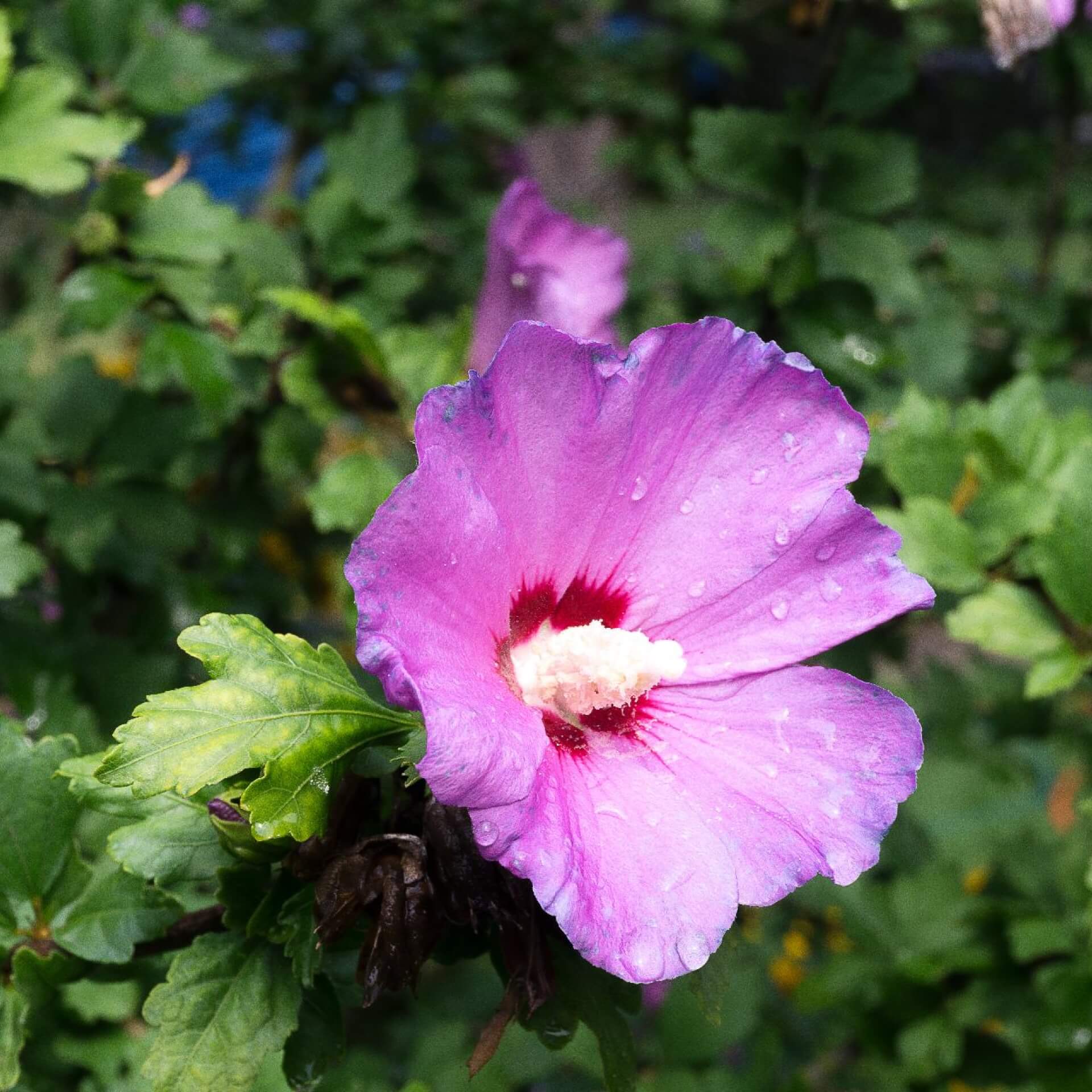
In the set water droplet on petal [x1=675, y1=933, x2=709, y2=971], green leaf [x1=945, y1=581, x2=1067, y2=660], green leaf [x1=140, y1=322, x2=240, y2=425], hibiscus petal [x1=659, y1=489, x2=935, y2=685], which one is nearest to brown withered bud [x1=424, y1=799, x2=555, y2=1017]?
water droplet on petal [x1=675, y1=933, x2=709, y2=971]

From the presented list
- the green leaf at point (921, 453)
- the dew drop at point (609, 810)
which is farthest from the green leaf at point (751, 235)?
the dew drop at point (609, 810)

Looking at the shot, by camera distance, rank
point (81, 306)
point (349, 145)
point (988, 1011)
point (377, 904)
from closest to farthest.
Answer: point (377, 904) < point (81, 306) < point (988, 1011) < point (349, 145)

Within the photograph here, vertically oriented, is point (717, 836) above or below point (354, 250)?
above

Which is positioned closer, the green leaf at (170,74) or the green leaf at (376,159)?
the green leaf at (170,74)

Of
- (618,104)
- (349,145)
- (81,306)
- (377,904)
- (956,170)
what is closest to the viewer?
(377,904)

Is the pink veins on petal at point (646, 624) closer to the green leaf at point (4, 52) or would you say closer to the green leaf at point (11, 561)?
the green leaf at point (11, 561)

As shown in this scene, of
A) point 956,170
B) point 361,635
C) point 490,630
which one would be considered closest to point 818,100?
point 490,630

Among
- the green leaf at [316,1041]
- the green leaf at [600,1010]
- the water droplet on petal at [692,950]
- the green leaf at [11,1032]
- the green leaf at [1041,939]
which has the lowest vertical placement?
the green leaf at [1041,939]

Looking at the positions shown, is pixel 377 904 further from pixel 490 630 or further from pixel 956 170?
pixel 956 170

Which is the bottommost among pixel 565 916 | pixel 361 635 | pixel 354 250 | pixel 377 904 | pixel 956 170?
pixel 956 170
